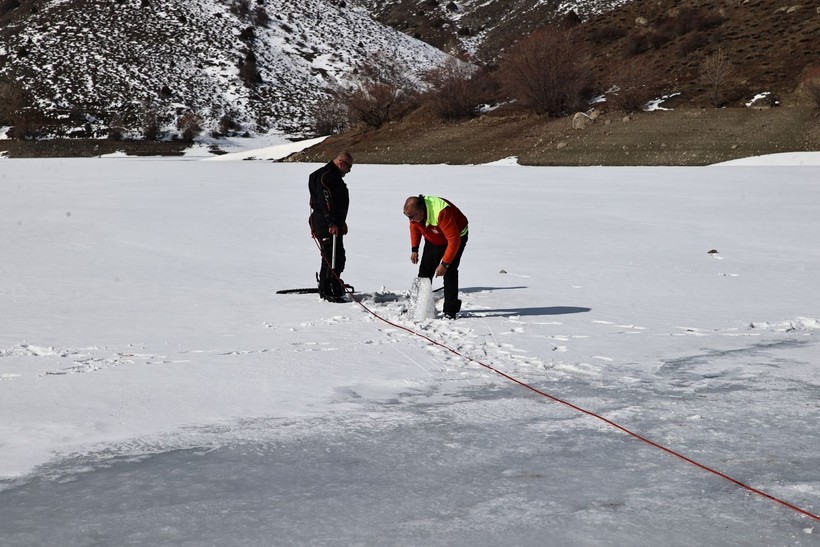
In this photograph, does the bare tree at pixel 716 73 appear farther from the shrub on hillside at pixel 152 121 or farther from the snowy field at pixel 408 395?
the shrub on hillside at pixel 152 121

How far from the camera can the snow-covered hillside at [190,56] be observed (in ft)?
266

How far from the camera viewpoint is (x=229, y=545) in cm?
368

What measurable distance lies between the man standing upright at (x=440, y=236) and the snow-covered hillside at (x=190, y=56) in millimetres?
71320

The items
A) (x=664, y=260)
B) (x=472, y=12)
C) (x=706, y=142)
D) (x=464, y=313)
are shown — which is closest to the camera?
(x=464, y=313)

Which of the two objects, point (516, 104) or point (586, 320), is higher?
point (516, 104)

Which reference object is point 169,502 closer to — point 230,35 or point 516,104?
point 516,104

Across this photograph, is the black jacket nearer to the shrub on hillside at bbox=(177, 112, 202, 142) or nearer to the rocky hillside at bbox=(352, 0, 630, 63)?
the shrub on hillside at bbox=(177, 112, 202, 142)

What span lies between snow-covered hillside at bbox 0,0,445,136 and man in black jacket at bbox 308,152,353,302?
69436 millimetres

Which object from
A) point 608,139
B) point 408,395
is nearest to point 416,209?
point 408,395

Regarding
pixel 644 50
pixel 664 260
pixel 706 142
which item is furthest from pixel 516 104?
pixel 664 260

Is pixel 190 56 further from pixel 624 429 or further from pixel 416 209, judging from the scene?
pixel 624 429

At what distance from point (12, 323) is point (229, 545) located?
5.95 metres

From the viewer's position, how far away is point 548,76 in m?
47.8

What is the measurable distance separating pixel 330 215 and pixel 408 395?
4.50 meters
